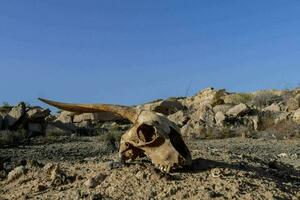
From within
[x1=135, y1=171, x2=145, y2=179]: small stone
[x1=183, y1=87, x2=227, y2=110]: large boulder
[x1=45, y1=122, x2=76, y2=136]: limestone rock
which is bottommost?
[x1=135, y1=171, x2=145, y2=179]: small stone

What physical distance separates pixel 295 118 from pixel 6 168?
1448 cm

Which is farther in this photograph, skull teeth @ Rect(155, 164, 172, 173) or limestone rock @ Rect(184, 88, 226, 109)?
limestone rock @ Rect(184, 88, 226, 109)

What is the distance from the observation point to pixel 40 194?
730 cm

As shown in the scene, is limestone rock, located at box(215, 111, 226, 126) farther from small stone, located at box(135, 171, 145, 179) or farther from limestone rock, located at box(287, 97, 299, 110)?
small stone, located at box(135, 171, 145, 179)

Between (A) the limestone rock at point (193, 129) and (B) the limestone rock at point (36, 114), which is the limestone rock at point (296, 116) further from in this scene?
(B) the limestone rock at point (36, 114)

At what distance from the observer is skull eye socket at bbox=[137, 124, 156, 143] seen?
7535 mm

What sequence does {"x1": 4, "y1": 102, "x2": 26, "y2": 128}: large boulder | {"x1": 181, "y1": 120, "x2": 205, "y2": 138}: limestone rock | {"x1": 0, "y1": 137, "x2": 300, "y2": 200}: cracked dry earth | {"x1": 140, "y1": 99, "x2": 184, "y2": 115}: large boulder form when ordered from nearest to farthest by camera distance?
{"x1": 0, "y1": 137, "x2": 300, "y2": 200}: cracked dry earth
{"x1": 181, "y1": 120, "x2": 205, "y2": 138}: limestone rock
{"x1": 4, "y1": 102, "x2": 26, "y2": 128}: large boulder
{"x1": 140, "y1": 99, "x2": 184, "y2": 115}: large boulder

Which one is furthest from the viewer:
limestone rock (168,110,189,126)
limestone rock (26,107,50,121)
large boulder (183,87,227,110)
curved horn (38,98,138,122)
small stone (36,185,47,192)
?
large boulder (183,87,227,110)

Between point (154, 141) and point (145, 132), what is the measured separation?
245mm

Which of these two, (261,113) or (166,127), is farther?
(261,113)

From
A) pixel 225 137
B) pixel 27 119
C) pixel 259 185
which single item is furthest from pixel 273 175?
pixel 27 119

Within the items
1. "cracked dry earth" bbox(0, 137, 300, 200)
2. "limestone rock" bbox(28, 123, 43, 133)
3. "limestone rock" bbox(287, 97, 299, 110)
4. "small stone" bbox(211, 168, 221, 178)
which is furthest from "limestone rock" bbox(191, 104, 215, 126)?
"small stone" bbox(211, 168, 221, 178)

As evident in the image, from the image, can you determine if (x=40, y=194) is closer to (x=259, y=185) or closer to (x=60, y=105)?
(x=60, y=105)

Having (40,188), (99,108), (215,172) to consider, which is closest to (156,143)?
(215,172)
